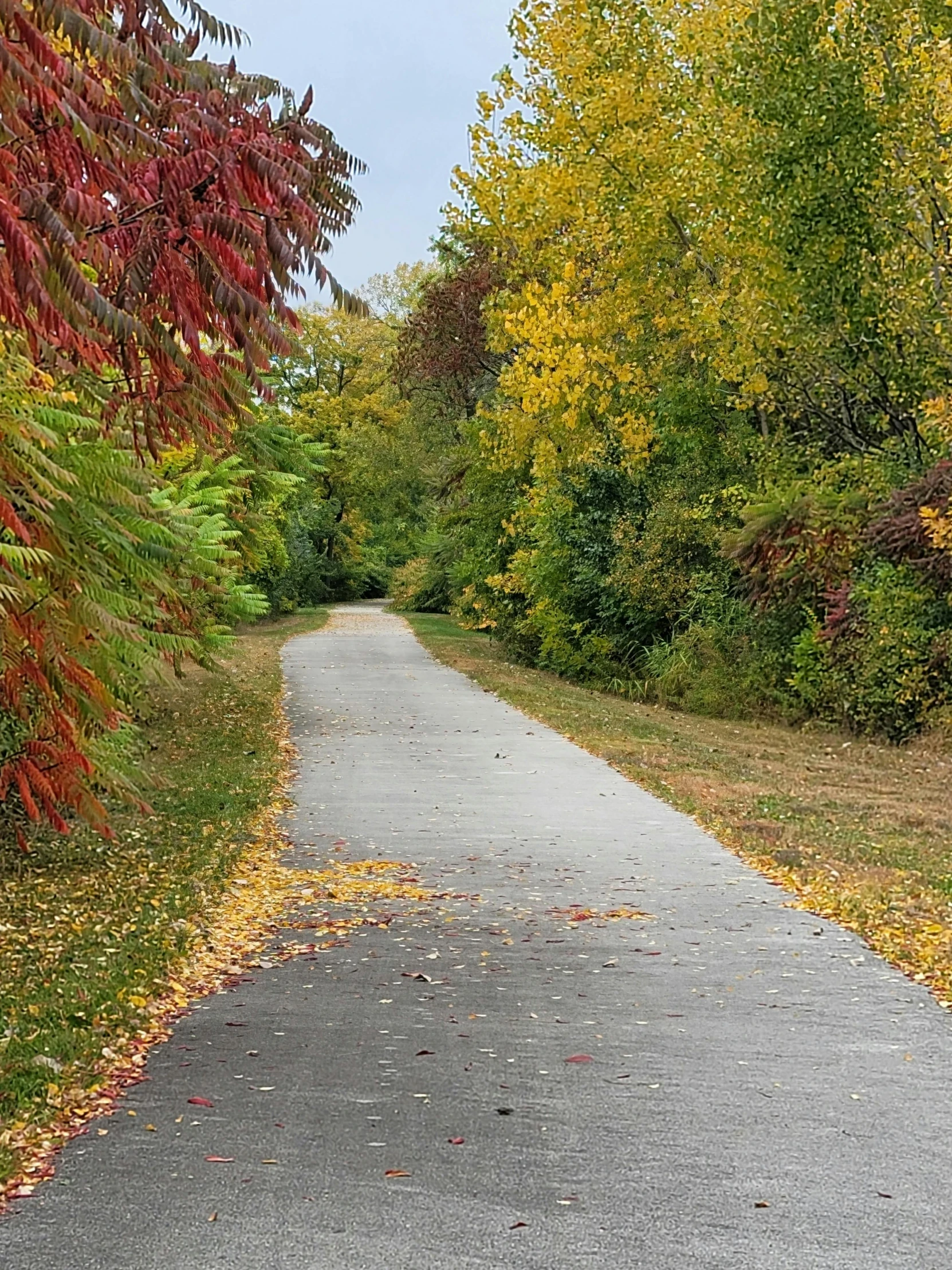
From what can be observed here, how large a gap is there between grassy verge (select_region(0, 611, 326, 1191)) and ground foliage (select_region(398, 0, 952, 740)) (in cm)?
899

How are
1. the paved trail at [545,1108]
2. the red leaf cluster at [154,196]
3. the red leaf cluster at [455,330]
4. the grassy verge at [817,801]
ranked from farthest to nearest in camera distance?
the red leaf cluster at [455,330]
the grassy verge at [817,801]
the paved trail at [545,1108]
the red leaf cluster at [154,196]

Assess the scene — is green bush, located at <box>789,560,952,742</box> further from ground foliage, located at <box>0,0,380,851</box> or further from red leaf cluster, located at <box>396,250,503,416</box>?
red leaf cluster, located at <box>396,250,503,416</box>

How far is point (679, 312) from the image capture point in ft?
80.3

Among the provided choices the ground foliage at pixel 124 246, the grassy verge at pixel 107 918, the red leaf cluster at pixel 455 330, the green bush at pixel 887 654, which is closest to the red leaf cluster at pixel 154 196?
the ground foliage at pixel 124 246

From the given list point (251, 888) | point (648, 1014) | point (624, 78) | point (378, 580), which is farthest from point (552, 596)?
point (378, 580)

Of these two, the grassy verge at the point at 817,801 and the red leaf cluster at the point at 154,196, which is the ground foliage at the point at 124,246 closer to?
the red leaf cluster at the point at 154,196

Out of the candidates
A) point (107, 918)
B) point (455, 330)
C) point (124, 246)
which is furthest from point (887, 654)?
point (455, 330)

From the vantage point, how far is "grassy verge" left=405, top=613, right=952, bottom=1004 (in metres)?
9.02

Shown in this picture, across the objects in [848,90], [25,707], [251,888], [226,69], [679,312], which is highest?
[848,90]

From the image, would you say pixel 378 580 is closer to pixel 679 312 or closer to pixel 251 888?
pixel 679 312

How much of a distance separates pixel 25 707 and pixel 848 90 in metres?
15.5

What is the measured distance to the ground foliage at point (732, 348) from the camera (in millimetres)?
19375

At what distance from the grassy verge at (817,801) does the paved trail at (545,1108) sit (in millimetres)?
440

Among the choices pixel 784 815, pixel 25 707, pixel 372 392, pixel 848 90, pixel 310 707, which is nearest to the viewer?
pixel 25 707
